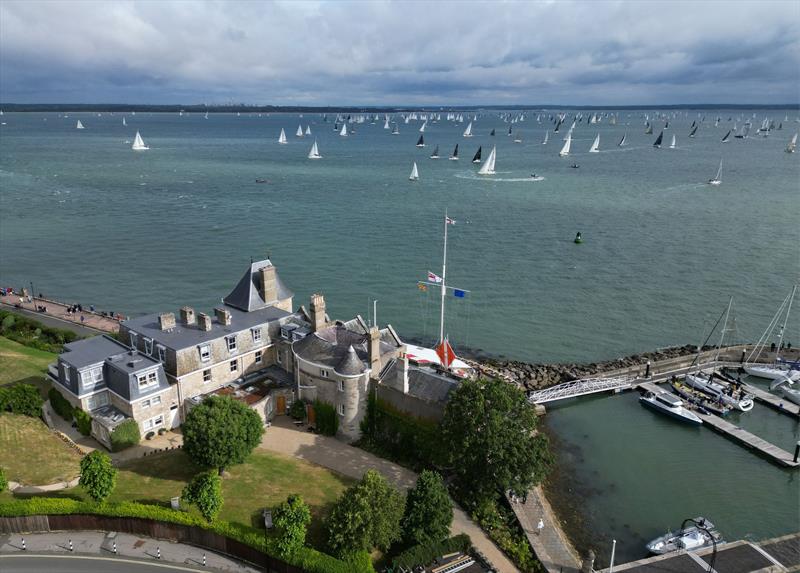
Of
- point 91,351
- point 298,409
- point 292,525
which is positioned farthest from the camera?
point 298,409

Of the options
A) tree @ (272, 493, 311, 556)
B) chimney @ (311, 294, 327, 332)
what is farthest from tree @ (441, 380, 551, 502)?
chimney @ (311, 294, 327, 332)

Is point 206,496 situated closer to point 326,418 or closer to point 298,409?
point 326,418

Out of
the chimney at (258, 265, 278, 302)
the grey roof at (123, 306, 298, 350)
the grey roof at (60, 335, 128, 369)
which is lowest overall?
the grey roof at (60, 335, 128, 369)

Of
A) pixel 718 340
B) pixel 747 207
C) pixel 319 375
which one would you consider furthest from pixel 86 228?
pixel 747 207

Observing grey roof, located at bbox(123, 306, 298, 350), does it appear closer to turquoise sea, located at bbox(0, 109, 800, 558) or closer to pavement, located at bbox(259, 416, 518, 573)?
pavement, located at bbox(259, 416, 518, 573)

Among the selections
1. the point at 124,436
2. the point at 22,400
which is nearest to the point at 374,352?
the point at 124,436

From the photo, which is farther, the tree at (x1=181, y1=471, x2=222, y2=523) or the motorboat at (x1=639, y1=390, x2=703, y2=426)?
the motorboat at (x1=639, y1=390, x2=703, y2=426)

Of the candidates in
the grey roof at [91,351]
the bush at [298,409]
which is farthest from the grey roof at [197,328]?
the bush at [298,409]
